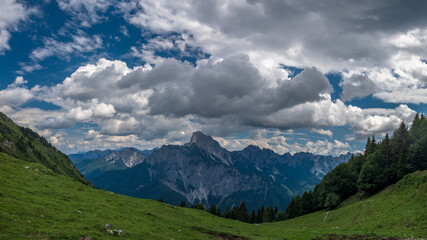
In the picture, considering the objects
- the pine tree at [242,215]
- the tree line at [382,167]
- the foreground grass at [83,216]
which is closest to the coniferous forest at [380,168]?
the tree line at [382,167]

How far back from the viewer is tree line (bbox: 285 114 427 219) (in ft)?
266

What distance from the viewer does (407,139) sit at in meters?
89.1

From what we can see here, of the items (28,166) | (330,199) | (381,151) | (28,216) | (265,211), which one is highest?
(381,151)

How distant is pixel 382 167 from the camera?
300 feet

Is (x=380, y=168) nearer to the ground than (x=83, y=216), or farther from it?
farther from it

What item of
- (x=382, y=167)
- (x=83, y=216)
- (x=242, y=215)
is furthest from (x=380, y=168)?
(x=242, y=215)

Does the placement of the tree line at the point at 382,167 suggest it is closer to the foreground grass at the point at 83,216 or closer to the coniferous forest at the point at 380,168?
the coniferous forest at the point at 380,168

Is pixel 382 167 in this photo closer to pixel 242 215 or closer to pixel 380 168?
pixel 380 168

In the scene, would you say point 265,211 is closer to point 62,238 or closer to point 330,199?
point 330,199

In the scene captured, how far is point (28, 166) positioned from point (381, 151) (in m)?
118

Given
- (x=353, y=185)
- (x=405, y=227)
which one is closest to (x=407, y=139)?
(x=353, y=185)

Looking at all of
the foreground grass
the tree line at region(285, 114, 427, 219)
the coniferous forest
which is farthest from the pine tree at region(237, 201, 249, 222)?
the foreground grass

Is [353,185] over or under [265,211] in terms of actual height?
over

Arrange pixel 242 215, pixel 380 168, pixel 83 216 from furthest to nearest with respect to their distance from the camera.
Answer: pixel 242 215
pixel 380 168
pixel 83 216
